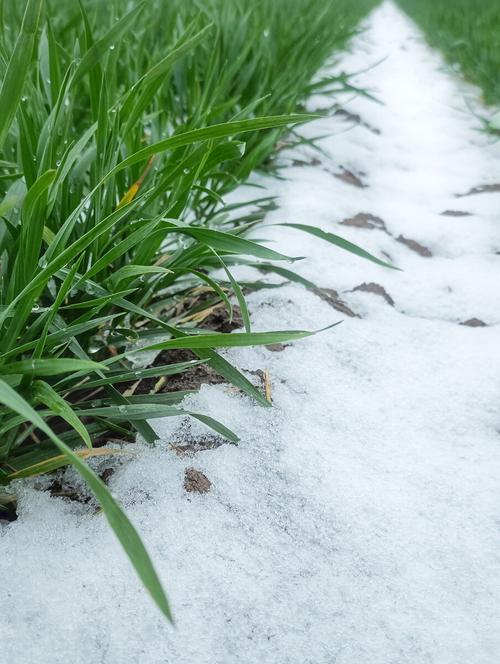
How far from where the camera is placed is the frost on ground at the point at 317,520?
0.63 meters

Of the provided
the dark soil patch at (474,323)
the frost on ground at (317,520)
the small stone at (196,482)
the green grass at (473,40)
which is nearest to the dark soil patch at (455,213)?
the frost on ground at (317,520)

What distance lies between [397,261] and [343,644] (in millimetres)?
895

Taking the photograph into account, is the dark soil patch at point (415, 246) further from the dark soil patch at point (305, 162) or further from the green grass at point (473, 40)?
the green grass at point (473, 40)

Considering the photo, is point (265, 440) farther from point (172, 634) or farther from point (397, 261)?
A: point (397, 261)

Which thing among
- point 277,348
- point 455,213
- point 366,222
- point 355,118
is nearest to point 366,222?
point 366,222

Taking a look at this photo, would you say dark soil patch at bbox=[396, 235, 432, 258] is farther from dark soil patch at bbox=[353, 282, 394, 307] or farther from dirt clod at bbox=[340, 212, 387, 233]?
dark soil patch at bbox=[353, 282, 394, 307]

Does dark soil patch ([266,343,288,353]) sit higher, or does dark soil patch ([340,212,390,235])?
dark soil patch ([340,212,390,235])

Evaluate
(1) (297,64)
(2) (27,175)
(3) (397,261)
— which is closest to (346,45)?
(1) (297,64)

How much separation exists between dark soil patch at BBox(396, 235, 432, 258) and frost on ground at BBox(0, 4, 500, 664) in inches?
7.0

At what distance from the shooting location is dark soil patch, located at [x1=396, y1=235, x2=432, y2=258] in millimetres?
1434

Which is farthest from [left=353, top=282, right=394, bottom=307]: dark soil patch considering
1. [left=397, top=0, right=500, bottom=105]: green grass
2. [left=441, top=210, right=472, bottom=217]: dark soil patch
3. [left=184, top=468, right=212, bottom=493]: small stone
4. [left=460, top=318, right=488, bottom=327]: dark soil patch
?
[left=397, top=0, right=500, bottom=105]: green grass

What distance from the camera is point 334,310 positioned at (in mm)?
1136

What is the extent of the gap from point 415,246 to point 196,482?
88 cm

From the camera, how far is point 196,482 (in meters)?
0.78
